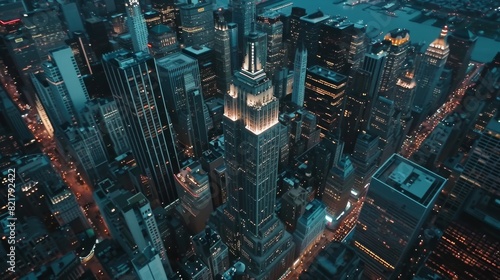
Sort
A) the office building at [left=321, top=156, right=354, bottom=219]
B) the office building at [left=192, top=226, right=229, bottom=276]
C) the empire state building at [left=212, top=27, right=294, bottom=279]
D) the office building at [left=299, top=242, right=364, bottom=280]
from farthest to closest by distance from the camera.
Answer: the office building at [left=321, top=156, right=354, bottom=219] → the office building at [left=192, top=226, right=229, bottom=276] → the office building at [left=299, top=242, right=364, bottom=280] → the empire state building at [left=212, top=27, right=294, bottom=279]

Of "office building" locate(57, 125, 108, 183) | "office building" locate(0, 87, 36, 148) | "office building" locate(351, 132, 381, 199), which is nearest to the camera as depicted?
"office building" locate(57, 125, 108, 183)

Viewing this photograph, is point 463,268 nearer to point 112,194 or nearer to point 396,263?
point 396,263

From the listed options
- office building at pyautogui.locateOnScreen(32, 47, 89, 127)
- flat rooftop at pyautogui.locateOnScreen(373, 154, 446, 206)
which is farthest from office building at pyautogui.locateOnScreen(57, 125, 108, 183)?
flat rooftop at pyautogui.locateOnScreen(373, 154, 446, 206)

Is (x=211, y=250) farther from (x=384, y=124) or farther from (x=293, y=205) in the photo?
(x=384, y=124)

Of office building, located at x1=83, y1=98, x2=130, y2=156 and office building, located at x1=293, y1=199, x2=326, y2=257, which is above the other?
office building, located at x1=83, y1=98, x2=130, y2=156

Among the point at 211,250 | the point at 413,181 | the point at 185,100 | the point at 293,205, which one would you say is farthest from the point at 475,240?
the point at 185,100

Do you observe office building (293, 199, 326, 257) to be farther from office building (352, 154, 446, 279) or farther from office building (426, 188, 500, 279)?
office building (426, 188, 500, 279)

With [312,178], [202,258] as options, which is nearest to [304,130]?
[312,178]
